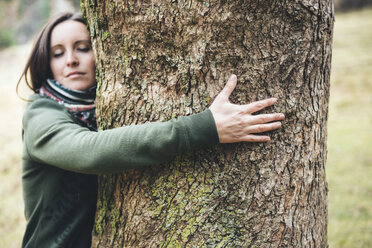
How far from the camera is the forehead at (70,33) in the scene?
190cm

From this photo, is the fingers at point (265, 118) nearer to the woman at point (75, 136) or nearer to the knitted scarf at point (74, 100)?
the woman at point (75, 136)

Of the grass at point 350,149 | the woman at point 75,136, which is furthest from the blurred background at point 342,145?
the woman at point 75,136

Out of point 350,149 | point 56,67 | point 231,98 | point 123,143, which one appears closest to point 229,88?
point 231,98

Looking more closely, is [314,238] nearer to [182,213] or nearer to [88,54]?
[182,213]

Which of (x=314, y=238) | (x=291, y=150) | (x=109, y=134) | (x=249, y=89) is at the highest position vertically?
(x=249, y=89)

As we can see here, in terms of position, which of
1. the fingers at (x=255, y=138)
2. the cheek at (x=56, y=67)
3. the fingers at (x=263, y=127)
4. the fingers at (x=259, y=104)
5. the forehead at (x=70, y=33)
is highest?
the forehead at (x=70, y=33)

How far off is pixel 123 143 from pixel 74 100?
724 millimetres

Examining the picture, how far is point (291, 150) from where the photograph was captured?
1460 mm

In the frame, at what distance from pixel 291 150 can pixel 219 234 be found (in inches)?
21.9

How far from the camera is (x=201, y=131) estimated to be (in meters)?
1.34

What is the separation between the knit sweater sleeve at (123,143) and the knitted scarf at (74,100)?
336mm

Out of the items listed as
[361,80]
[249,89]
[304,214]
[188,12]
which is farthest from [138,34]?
[361,80]

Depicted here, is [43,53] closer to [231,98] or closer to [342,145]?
[231,98]

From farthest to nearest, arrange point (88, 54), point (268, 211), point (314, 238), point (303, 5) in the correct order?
point (88, 54) < point (314, 238) < point (268, 211) < point (303, 5)
